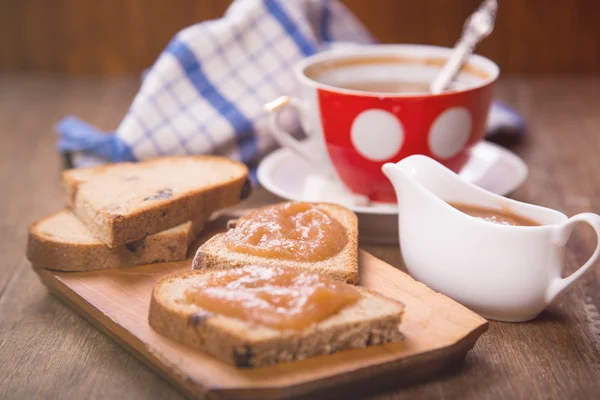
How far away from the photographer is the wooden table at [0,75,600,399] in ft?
4.10

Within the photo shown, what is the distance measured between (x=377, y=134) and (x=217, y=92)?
748mm

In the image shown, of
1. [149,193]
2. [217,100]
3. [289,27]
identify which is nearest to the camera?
[149,193]

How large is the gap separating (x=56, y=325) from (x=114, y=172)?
1.87 feet

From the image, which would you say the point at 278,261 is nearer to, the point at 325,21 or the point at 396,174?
the point at 396,174

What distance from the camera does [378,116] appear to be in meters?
1.81

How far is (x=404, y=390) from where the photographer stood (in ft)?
4.05

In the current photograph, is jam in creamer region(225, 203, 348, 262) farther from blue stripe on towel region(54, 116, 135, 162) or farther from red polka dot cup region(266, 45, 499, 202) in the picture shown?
blue stripe on towel region(54, 116, 135, 162)

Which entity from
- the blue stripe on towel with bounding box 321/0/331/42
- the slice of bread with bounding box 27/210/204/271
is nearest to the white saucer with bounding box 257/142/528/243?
the slice of bread with bounding box 27/210/204/271

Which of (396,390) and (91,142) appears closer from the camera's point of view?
(396,390)

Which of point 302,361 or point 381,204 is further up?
point 302,361

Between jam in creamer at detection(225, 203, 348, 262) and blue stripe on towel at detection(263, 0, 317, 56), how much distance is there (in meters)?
0.95

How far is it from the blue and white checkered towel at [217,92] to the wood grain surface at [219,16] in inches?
31.7

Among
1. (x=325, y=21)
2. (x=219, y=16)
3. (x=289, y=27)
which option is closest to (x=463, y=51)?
(x=289, y=27)

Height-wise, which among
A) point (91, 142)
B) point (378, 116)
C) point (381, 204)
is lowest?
point (381, 204)
